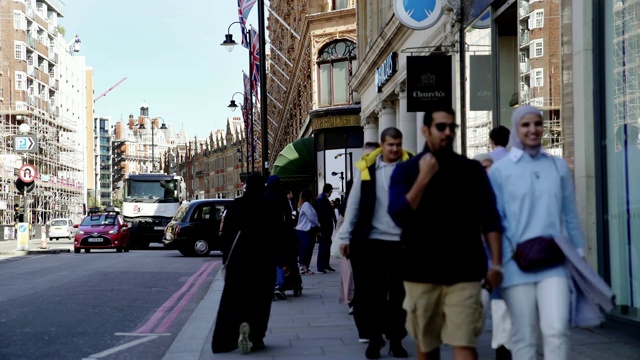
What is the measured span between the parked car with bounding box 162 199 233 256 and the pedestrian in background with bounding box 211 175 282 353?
18.0 metres

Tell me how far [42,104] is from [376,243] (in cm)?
8473

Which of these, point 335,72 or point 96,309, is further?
point 335,72

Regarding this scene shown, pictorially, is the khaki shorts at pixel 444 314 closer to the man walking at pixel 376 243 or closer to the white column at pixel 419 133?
the man walking at pixel 376 243

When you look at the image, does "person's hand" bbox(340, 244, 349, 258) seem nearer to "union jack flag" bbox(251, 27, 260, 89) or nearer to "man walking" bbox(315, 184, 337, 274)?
"man walking" bbox(315, 184, 337, 274)

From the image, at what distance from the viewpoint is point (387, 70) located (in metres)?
22.2

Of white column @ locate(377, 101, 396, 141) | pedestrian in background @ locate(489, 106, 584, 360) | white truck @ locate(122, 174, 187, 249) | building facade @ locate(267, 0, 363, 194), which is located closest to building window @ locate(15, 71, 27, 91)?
white truck @ locate(122, 174, 187, 249)

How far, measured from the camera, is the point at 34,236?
2488 inches

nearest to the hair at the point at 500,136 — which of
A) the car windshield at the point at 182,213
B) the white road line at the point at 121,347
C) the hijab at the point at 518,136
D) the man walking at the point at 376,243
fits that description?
the man walking at the point at 376,243

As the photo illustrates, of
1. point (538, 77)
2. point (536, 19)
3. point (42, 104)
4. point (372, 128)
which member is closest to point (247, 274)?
point (538, 77)

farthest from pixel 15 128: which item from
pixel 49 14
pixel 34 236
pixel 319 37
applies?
pixel 319 37

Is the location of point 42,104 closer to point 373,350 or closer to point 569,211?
point 373,350

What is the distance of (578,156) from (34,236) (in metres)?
58.6

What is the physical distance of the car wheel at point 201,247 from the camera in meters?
26.5

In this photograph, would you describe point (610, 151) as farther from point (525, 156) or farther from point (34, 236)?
point (34, 236)
